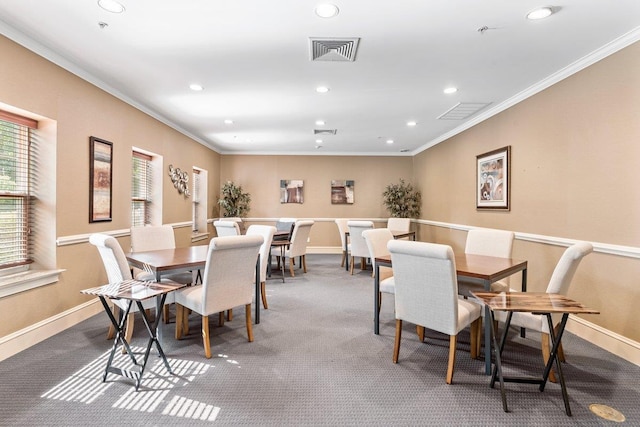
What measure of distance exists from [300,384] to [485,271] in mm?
1607

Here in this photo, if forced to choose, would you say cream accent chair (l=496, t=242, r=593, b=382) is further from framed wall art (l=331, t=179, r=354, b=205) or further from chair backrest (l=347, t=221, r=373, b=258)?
framed wall art (l=331, t=179, r=354, b=205)

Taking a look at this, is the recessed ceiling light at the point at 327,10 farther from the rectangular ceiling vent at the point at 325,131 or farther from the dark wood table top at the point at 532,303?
the rectangular ceiling vent at the point at 325,131

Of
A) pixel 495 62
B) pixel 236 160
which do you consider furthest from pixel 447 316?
pixel 236 160

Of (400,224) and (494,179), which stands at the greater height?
(494,179)

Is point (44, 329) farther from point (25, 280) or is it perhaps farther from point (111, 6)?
point (111, 6)

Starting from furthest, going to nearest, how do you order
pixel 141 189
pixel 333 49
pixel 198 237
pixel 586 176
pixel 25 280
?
pixel 198 237 < pixel 141 189 < pixel 586 176 < pixel 333 49 < pixel 25 280

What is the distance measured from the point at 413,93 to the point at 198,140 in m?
4.43

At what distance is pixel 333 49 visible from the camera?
2855mm

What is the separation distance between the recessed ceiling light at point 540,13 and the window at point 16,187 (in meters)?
4.17

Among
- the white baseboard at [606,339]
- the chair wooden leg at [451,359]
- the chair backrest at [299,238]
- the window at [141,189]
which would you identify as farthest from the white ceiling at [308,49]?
the white baseboard at [606,339]

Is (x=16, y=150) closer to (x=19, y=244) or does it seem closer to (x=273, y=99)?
(x=19, y=244)

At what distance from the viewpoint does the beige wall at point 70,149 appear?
2.66m

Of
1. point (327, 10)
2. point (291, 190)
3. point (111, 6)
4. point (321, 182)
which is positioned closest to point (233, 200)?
point (291, 190)

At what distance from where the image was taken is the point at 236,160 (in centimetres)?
816
